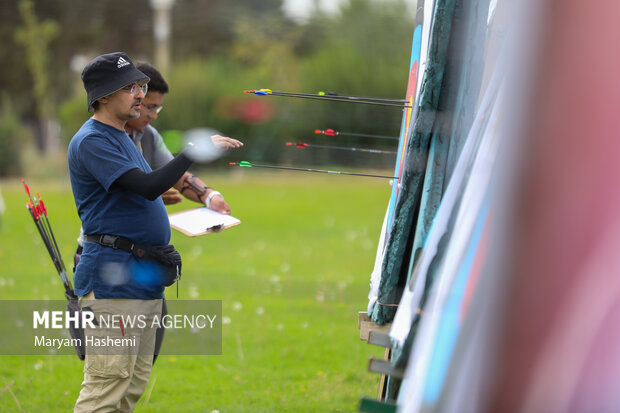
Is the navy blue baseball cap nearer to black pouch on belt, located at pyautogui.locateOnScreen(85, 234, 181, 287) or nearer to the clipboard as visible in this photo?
black pouch on belt, located at pyautogui.locateOnScreen(85, 234, 181, 287)

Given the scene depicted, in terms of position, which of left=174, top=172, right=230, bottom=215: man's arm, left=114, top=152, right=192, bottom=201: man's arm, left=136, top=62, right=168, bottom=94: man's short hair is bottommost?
left=174, top=172, right=230, bottom=215: man's arm

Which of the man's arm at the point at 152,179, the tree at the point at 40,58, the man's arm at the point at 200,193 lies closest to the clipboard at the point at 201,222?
the man's arm at the point at 200,193

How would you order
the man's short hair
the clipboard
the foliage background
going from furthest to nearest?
the foliage background, the man's short hair, the clipboard

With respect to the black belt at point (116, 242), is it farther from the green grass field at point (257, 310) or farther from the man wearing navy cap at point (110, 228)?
the green grass field at point (257, 310)

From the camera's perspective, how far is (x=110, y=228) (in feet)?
10.4

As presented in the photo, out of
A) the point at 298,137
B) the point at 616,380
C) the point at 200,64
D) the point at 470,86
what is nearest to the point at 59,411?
the point at 470,86

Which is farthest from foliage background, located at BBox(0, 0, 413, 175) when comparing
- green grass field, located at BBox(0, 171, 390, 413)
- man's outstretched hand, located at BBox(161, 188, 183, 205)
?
man's outstretched hand, located at BBox(161, 188, 183, 205)

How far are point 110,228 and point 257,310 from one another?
3.81 m

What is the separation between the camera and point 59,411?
14.0ft

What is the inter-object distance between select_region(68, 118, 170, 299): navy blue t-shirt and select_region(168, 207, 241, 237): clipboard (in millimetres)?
297

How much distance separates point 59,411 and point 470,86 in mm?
3041

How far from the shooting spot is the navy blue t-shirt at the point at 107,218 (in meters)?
3.13

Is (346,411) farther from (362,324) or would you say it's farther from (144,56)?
(144,56)

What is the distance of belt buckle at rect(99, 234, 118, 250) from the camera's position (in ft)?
10.4
